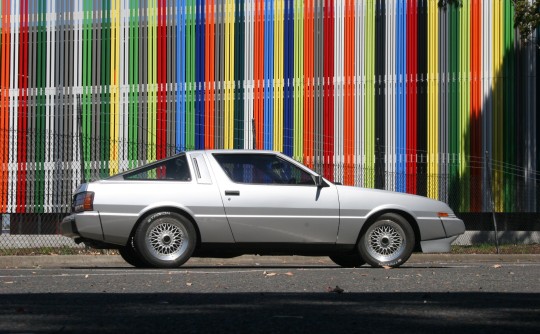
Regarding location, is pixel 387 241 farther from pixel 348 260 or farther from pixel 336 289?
pixel 336 289

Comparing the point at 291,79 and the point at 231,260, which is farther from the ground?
the point at 291,79

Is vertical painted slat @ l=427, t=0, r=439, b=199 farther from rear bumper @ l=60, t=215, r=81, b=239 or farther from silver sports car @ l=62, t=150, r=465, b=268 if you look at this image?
rear bumper @ l=60, t=215, r=81, b=239

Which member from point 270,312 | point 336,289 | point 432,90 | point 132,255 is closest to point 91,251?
point 132,255

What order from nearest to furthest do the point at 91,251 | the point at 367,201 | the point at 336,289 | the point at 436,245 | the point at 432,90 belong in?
the point at 336,289, the point at 367,201, the point at 436,245, the point at 91,251, the point at 432,90

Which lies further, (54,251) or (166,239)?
(54,251)

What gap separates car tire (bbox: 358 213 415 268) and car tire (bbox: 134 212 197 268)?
1.91m

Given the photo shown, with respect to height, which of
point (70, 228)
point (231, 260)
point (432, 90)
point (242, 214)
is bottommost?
point (231, 260)

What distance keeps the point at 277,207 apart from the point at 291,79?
1720 cm

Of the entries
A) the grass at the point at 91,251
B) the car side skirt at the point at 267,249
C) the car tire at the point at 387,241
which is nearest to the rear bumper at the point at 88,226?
the car side skirt at the point at 267,249

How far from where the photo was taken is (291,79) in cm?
3020

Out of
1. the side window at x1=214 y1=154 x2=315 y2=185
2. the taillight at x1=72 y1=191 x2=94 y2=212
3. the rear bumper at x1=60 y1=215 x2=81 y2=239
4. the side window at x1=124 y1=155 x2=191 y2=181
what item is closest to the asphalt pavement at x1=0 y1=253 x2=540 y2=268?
the rear bumper at x1=60 y1=215 x2=81 y2=239

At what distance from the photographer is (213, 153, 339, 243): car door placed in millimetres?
13172

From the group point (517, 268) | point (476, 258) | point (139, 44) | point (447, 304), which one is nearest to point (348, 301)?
point (447, 304)

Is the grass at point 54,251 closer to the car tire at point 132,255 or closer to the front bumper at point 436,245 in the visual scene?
the car tire at point 132,255
